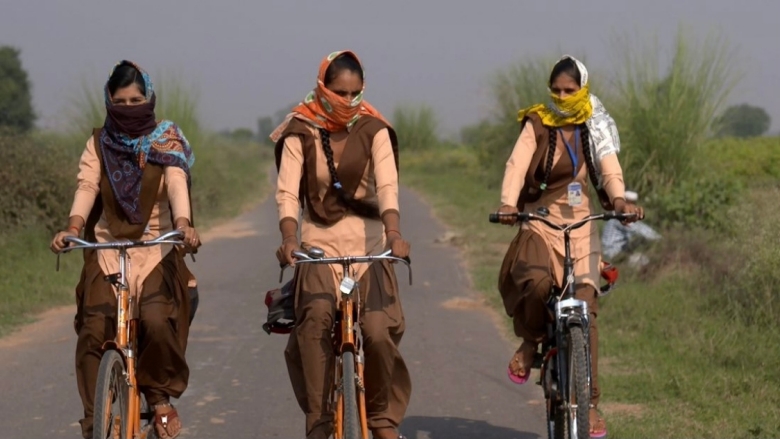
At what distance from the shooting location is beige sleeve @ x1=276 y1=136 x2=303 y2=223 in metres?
4.82

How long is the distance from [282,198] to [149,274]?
706mm

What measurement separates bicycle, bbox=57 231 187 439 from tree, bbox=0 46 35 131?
24.5m

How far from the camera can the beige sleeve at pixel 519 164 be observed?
5.45 metres

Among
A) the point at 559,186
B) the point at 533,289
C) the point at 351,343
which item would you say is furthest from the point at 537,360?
the point at 351,343

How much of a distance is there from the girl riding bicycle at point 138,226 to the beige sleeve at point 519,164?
59.9 inches

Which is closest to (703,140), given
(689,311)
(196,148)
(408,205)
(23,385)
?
(689,311)

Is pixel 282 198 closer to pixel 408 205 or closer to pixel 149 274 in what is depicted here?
pixel 149 274

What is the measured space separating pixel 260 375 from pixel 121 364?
3136 mm

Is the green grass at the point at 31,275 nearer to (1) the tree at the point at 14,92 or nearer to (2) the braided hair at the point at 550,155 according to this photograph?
(2) the braided hair at the point at 550,155

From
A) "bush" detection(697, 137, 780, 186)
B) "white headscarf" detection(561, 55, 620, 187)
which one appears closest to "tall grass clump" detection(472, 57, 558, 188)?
"bush" detection(697, 137, 780, 186)

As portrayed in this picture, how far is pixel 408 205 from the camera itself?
25.8 m

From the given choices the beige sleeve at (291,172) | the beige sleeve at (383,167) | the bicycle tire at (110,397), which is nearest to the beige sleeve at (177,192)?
the beige sleeve at (291,172)

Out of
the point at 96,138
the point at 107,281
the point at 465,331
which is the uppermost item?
the point at 96,138

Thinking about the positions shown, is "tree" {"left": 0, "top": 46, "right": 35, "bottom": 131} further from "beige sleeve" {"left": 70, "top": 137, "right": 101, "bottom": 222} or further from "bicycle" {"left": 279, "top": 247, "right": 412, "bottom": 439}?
"bicycle" {"left": 279, "top": 247, "right": 412, "bottom": 439}
